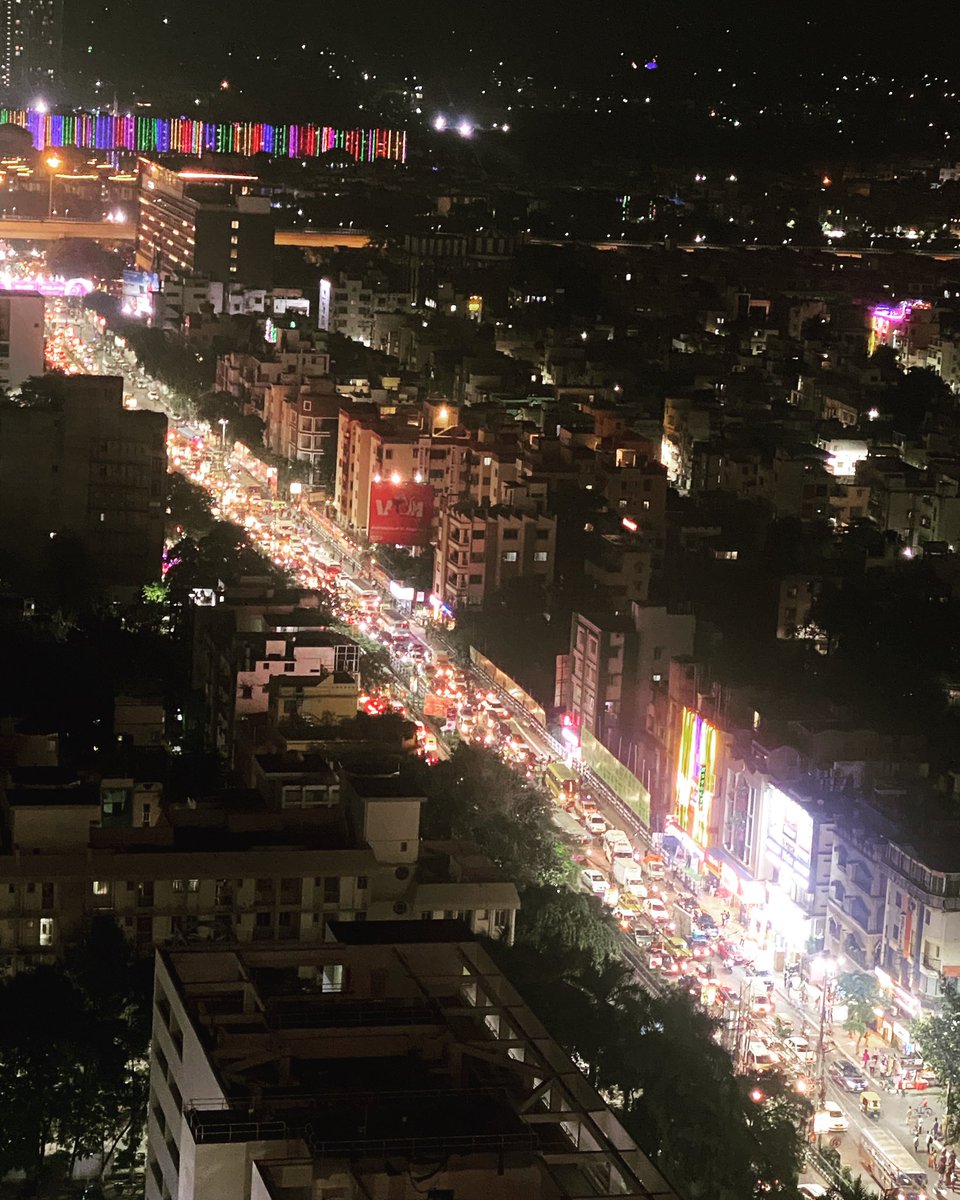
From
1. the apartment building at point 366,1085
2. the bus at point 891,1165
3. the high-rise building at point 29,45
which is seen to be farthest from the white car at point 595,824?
the high-rise building at point 29,45

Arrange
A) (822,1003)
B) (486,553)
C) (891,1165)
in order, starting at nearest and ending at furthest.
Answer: (891,1165) < (822,1003) < (486,553)

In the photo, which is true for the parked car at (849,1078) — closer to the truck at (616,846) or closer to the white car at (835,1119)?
the white car at (835,1119)

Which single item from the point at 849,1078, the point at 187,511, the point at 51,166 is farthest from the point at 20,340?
the point at 51,166

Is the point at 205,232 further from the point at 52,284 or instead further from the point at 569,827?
the point at 569,827

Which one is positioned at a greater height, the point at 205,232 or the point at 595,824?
the point at 205,232

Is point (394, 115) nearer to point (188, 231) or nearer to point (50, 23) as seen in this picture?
point (50, 23)

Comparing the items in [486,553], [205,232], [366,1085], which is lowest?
[486,553]

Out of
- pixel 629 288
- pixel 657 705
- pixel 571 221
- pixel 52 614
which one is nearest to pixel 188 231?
pixel 629 288
